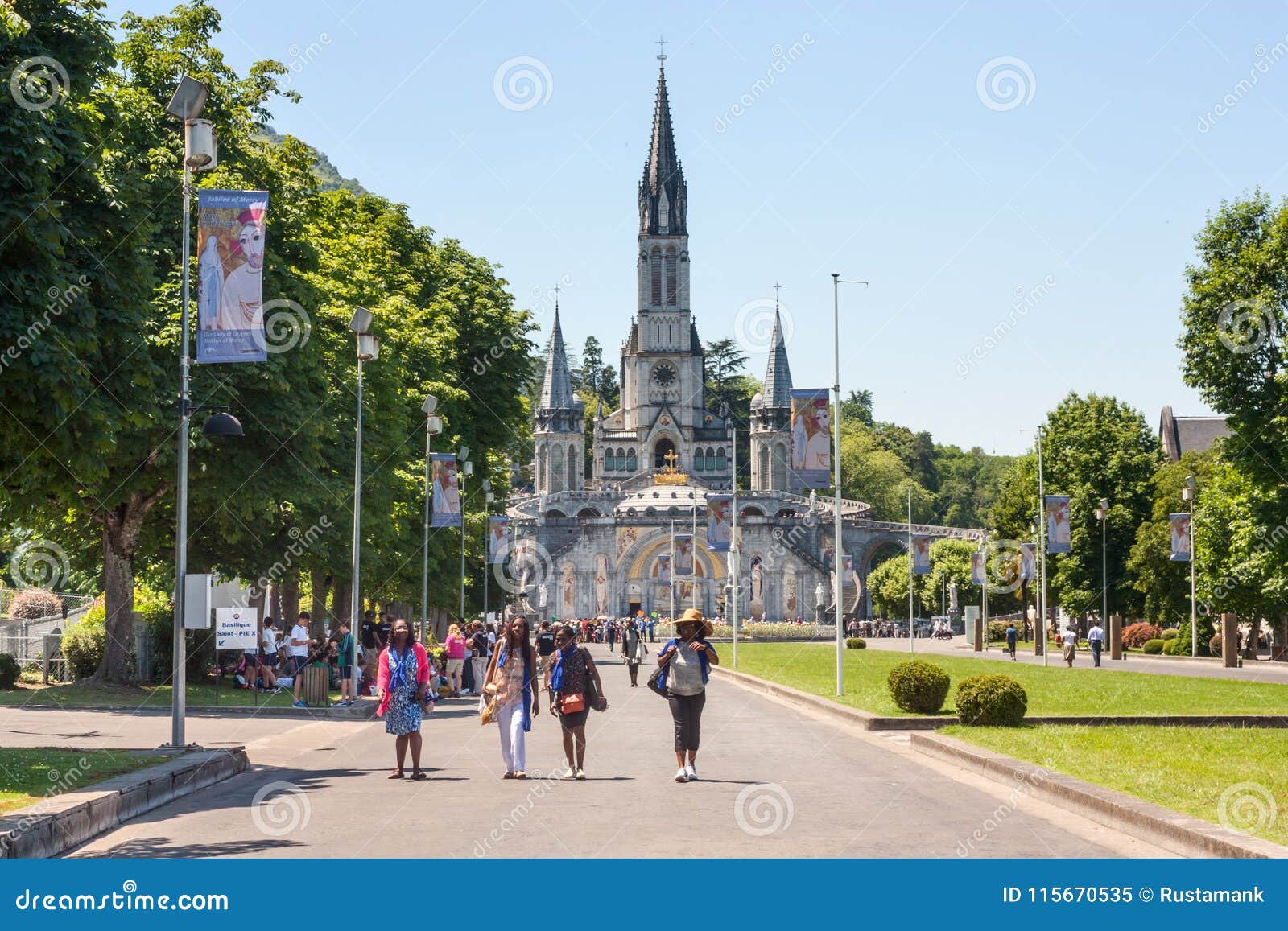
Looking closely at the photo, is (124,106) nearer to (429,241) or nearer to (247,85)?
(247,85)

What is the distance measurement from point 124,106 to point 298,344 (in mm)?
5444

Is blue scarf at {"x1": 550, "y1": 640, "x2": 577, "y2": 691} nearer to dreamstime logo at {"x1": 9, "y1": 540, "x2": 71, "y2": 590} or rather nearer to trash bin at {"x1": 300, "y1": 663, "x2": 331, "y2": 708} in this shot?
trash bin at {"x1": 300, "y1": 663, "x2": 331, "y2": 708}

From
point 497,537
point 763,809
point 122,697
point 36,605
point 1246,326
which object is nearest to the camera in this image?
point 763,809

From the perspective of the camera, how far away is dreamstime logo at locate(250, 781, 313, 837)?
12133mm

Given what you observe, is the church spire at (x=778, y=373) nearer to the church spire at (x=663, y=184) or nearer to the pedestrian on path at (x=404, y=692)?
the church spire at (x=663, y=184)

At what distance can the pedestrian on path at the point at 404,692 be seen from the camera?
53.9ft

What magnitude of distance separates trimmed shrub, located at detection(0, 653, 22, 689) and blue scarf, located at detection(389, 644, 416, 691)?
18.2m

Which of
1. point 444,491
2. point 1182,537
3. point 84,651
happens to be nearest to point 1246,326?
point 1182,537

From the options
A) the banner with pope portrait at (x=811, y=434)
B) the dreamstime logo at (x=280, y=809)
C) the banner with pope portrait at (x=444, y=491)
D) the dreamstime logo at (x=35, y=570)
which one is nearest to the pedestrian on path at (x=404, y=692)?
the dreamstime logo at (x=280, y=809)

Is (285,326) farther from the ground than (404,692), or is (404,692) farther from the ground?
(285,326)

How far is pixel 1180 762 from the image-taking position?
55.3 feet

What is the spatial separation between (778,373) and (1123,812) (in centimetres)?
14271

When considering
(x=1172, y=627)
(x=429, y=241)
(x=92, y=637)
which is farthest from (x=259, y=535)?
(x=1172, y=627)

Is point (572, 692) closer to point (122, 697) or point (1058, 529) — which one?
point (122, 697)
